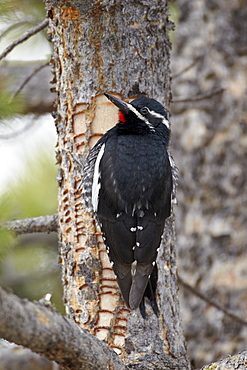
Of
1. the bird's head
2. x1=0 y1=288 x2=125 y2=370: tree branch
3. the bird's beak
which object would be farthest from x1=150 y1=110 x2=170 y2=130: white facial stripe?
x1=0 y1=288 x2=125 y2=370: tree branch

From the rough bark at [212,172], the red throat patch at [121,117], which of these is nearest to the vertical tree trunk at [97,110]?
the red throat patch at [121,117]

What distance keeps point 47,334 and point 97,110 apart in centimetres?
126

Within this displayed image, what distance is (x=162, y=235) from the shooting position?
7.27 ft

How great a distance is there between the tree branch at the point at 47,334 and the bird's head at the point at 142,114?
1.08 meters

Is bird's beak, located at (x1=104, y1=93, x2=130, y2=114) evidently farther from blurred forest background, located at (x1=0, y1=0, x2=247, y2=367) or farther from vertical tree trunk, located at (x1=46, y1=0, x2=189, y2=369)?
blurred forest background, located at (x1=0, y1=0, x2=247, y2=367)

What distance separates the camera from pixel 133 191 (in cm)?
217

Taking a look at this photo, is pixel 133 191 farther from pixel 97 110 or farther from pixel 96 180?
pixel 97 110

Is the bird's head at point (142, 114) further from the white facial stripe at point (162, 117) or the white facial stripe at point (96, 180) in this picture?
the white facial stripe at point (96, 180)

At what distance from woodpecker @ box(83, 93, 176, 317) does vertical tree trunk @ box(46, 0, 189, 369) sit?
0.07 metres

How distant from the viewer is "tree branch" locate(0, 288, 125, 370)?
1151 millimetres

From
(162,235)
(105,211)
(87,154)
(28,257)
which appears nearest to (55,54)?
(87,154)

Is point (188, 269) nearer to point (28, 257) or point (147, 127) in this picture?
point (28, 257)

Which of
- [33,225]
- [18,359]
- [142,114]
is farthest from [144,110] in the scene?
[18,359]

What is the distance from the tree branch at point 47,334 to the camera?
115 cm
